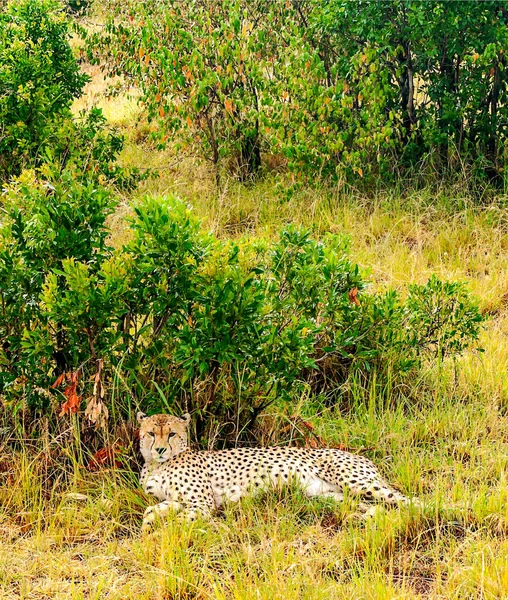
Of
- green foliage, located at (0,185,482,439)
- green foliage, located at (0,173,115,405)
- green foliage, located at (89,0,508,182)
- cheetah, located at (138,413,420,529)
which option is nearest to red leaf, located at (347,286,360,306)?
green foliage, located at (0,185,482,439)


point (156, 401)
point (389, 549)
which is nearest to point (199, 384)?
point (156, 401)

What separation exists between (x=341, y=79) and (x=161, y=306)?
148 inches

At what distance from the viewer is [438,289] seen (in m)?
4.95

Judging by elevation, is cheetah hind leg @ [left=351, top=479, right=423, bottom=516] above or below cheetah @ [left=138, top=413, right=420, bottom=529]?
below

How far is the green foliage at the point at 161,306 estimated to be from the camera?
4.01 m

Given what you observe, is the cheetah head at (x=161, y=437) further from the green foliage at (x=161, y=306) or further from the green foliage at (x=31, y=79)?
the green foliage at (x=31, y=79)

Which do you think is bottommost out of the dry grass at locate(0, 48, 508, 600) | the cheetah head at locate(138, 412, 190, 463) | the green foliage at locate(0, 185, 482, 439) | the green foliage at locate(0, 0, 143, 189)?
the dry grass at locate(0, 48, 508, 600)

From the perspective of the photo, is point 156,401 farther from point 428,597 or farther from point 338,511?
point 428,597

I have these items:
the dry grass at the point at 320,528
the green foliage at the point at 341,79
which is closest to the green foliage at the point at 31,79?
the green foliage at the point at 341,79

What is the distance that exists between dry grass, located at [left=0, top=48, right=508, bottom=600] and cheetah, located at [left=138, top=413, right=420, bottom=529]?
9cm

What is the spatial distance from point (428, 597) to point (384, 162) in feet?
15.6

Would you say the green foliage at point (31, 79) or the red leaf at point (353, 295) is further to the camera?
the green foliage at point (31, 79)

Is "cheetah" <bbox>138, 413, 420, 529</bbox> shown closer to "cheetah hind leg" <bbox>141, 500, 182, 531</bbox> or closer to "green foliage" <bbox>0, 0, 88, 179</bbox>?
"cheetah hind leg" <bbox>141, 500, 182, 531</bbox>

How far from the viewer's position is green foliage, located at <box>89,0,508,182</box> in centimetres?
697
